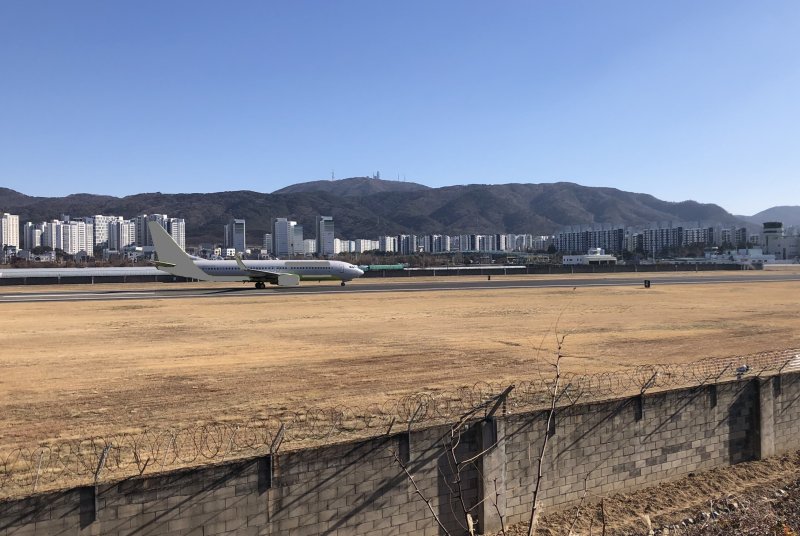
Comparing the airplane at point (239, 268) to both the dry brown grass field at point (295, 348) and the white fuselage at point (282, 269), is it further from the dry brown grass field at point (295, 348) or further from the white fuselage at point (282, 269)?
the dry brown grass field at point (295, 348)

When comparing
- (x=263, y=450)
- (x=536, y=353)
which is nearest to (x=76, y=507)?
(x=263, y=450)

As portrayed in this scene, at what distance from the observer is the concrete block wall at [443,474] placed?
11398mm

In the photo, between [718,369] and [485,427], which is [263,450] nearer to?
[485,427]

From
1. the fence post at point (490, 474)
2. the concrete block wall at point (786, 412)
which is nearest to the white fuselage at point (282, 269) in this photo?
the concrete block wall at point (786, 412)

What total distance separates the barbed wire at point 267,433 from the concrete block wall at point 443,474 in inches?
22.9

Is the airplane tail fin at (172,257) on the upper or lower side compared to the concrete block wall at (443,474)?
upper

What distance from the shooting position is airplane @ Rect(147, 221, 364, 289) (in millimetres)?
73938

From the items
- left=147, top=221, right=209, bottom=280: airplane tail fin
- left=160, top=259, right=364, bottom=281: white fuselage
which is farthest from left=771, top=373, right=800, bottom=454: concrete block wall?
left=147, top=221, right=209, bottom=280: airplane tail fin

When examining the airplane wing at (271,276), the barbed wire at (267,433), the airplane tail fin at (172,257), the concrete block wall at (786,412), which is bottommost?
the concrete block wall at (786,412)

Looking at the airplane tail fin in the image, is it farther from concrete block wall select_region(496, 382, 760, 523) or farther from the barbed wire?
concrete block wall select_region(496, 382, 760, 523)

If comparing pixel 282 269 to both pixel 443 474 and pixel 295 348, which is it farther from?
pixel 443 474

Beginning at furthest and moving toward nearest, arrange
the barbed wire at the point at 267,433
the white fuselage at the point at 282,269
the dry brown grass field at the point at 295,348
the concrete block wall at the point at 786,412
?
the white fuselage at the point at 282,269, the concrete block wall at the point at 786,412, the dry brown grass field at the point at 295,348, the barbed wire at the point at 267,433

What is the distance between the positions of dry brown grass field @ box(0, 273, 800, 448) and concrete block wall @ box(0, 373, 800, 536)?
5.08 m

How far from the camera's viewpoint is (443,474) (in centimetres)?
1450
